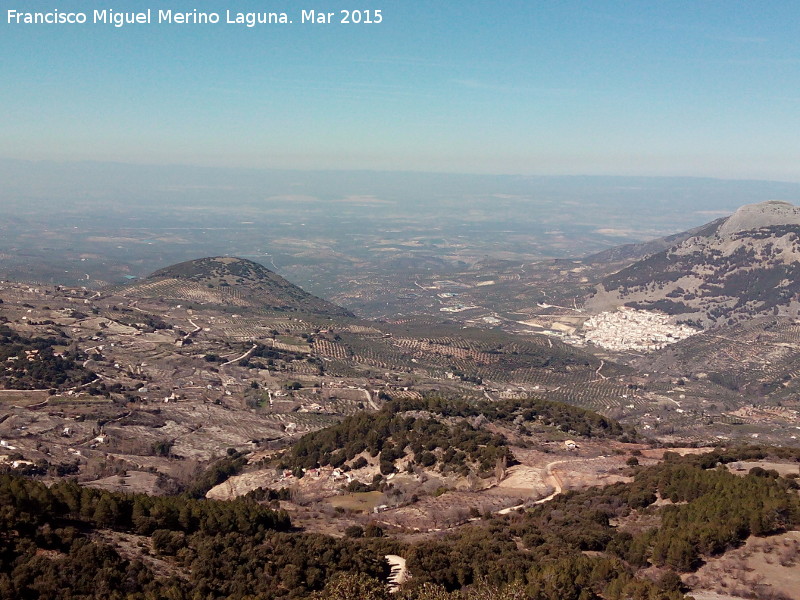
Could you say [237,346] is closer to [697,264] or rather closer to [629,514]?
[629,514]

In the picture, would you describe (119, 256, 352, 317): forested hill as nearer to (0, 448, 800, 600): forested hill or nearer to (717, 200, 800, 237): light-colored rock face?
(0, 448, 800, 600): forested hill

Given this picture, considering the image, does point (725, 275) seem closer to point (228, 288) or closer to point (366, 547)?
point (228, 288)

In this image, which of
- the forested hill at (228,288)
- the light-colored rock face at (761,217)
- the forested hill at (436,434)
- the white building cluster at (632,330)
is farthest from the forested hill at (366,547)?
the light-colored rock face at (761,217)

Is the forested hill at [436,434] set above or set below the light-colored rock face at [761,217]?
below

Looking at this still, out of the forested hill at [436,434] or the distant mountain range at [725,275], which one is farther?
the distant mountain range at [725,275]

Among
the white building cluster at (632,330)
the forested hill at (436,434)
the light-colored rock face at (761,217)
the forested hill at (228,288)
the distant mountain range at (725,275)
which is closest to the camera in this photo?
the forested hill at (436,434)

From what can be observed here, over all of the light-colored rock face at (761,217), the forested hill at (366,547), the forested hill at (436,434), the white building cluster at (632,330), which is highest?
the light-colored rock face at (761,217)

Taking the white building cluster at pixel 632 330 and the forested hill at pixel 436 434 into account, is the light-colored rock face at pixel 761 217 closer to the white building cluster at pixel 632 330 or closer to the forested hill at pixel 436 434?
the white building cluster at pixel 632 330

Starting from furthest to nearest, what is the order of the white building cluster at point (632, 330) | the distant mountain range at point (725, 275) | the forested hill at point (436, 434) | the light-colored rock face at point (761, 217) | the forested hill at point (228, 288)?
the light-colored rock face at point (761, 217) → the distant mountain range at point (725, 275) → the white building cluster at point (632, 330) → the forested hill at point (228, 288) → the forested hill at point (436, 434)
